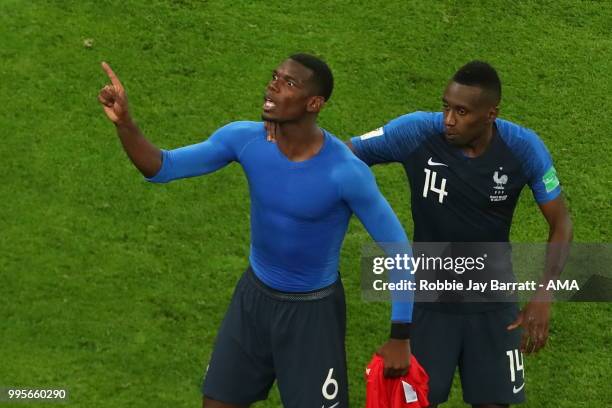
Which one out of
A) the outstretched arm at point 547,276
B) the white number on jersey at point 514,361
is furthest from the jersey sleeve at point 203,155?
the white number on jersey at point 514,361

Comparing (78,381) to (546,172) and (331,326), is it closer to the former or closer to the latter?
(331,326)

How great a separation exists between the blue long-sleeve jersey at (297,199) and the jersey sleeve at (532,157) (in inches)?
31.7

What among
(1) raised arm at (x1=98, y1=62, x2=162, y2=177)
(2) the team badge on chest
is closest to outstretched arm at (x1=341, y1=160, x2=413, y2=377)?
(2) the team badge on chest

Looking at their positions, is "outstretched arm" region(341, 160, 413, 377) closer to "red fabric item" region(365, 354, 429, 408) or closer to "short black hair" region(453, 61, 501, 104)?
"red fabric item" region(365, 354, 429, 408)

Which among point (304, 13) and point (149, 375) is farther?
point (304, 13)

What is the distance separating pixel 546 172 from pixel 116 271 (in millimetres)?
3367

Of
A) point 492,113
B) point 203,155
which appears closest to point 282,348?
point 203,155

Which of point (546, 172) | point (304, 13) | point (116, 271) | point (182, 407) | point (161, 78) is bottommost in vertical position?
point (182, 407)

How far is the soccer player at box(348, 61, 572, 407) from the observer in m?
5.96

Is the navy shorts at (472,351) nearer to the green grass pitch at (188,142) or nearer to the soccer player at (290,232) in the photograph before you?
the soccer player at (290,232)

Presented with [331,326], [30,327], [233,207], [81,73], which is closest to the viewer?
[331,326]

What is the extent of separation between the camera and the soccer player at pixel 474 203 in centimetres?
596

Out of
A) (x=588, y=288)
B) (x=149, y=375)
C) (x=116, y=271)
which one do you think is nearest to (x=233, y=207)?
(x=116, y=271)

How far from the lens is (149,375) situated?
7465 mm
